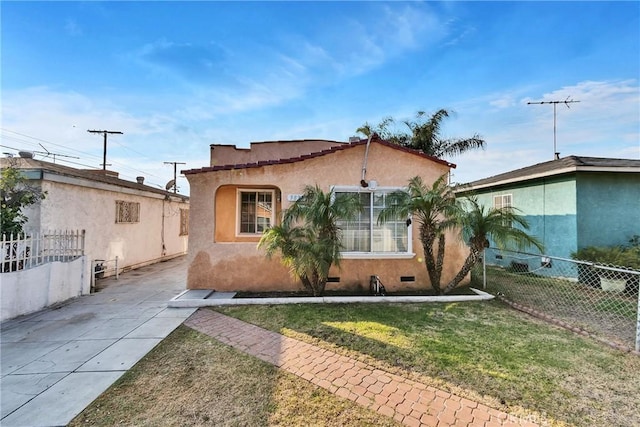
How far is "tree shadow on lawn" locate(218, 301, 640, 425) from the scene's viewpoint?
4125 mm

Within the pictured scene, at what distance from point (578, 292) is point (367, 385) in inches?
424

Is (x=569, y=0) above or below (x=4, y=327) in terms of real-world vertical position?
above

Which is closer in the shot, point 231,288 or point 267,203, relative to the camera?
point 231,288

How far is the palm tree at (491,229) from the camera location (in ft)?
27.8

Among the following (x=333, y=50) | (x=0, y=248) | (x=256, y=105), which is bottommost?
(x=0, y=248)

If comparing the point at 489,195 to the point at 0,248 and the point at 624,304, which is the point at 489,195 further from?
the point at 0,248

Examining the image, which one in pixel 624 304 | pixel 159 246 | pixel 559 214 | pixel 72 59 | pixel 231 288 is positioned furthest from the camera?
pixel 159 246

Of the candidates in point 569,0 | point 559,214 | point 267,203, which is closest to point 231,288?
point 267,203

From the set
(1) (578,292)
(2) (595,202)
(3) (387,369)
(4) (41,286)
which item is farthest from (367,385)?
(2) (595,202)

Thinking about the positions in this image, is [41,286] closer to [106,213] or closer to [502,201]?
[106,213]

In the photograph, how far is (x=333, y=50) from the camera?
41.1 ft

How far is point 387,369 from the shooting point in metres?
4.86

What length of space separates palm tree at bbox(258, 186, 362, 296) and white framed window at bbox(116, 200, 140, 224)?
346 inches

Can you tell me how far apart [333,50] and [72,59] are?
1049 centimetres
